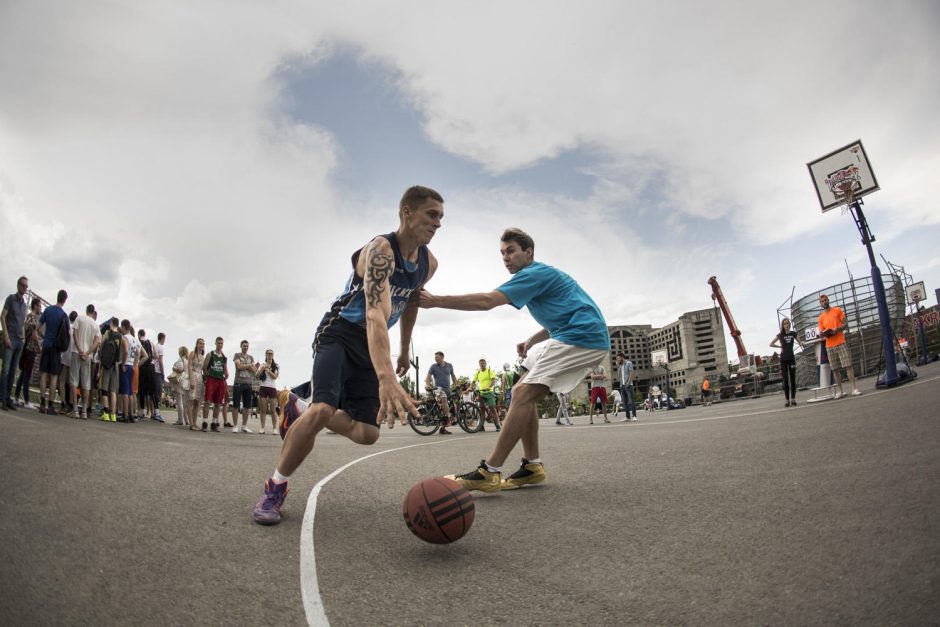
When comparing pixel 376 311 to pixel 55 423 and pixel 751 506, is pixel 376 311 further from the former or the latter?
pixel 55 423

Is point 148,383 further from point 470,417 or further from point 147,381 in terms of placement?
point 470,417

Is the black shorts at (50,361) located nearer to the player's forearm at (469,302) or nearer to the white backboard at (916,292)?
the player's forearm at (469,302)

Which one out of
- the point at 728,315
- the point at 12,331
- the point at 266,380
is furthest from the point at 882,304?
the point at 728,315

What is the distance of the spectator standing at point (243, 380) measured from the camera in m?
11.7

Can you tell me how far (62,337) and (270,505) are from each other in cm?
865

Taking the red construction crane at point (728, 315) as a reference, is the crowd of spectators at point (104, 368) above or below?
below

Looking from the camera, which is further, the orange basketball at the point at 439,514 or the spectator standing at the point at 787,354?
the spectator standing at the point at 787,354

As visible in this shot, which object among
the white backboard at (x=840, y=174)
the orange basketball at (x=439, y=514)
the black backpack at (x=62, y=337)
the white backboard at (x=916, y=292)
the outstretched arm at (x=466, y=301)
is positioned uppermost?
the white backboard at (x=840, y=174)

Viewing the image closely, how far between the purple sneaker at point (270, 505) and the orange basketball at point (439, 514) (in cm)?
102

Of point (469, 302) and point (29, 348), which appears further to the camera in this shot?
point (29, 348)

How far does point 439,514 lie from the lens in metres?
2.61

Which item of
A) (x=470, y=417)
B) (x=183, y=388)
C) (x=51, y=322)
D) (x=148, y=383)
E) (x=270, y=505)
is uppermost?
(x=51, y=322)

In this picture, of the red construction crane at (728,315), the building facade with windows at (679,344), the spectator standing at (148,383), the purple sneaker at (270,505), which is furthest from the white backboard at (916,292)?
the building facade with windows at (679,344)

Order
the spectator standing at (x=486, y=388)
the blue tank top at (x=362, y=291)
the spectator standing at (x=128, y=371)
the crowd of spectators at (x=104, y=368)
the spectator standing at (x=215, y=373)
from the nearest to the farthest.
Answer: the blue tank top at (x=362, y=291) < the crowd of spectators at (x=104, y=368) < the spectator standing at (x=128, y=371) < the spectator standing at (x=215, y=373) < the spectator standing at (x=486, y=388)
